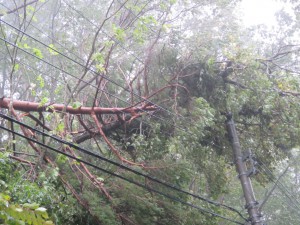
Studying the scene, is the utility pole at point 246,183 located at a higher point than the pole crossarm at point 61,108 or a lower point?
lower

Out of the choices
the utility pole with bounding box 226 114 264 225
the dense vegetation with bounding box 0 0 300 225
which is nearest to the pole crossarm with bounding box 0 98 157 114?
the dense vegetation with bounding box 0 0 300 225

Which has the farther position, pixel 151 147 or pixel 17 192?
pixel 151 147

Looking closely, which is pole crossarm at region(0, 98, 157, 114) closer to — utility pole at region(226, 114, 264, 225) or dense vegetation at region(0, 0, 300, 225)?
dense vegetation at region(0, 0, 300, 225)

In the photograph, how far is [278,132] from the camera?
9477mm

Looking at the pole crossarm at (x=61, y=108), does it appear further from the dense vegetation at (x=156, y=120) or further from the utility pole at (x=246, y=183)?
the utility pole at (x=246, y=183)

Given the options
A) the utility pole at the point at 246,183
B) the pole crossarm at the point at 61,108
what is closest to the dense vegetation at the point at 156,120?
the pole crossarm at the point at 61,108

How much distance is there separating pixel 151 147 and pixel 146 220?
2045mm

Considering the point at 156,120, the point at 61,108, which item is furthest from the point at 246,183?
the point at 61,108

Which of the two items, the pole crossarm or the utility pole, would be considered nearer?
the pole crossarm

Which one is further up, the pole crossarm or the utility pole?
the pole crossarm

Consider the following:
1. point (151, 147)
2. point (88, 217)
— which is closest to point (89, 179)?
point (88, 217)

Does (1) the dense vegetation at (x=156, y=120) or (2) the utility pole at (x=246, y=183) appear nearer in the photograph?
(1) the dense vegetation at (x=156, y=120)

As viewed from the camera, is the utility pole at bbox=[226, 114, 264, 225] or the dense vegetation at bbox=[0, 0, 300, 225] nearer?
the dense vegetation at bbox=[0, 0, 300, 225]

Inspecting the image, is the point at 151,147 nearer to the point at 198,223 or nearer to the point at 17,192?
the point at 198,223
